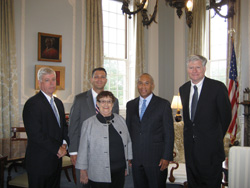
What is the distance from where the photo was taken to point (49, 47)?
5.55 meters

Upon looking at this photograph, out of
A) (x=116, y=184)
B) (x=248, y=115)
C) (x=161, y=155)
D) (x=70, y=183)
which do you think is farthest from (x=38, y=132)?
(x=248, y=115)

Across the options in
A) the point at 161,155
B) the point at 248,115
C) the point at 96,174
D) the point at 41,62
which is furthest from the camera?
the point at 41,62

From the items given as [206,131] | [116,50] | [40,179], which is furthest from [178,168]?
[116,50]

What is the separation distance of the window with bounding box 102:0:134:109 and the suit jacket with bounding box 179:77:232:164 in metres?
4.54

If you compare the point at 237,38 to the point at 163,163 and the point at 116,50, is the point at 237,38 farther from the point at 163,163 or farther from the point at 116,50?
the point at 163,163

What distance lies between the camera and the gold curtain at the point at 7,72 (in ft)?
16.5

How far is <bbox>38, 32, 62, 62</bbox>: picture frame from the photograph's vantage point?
215 inches

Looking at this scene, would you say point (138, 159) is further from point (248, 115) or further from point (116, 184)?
point (248, 115)

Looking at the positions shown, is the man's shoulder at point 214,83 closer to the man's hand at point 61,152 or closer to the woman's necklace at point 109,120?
the woman's necklace at point 109,120

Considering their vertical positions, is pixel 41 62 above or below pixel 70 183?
above

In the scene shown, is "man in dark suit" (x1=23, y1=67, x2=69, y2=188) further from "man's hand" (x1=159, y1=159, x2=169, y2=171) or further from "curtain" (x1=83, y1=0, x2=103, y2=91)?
"curtain" (x1=83, y1=0, x2=103, y2=91)

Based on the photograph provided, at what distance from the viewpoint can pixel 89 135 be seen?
206 cm

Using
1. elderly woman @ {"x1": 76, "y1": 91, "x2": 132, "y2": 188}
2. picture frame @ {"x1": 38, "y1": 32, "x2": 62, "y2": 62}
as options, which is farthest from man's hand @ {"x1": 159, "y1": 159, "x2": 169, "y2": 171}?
picture frame @ {"x1": 38, "y1": 32, "x2": 62, "y2": 62}

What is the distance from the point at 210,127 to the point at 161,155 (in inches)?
21.4
